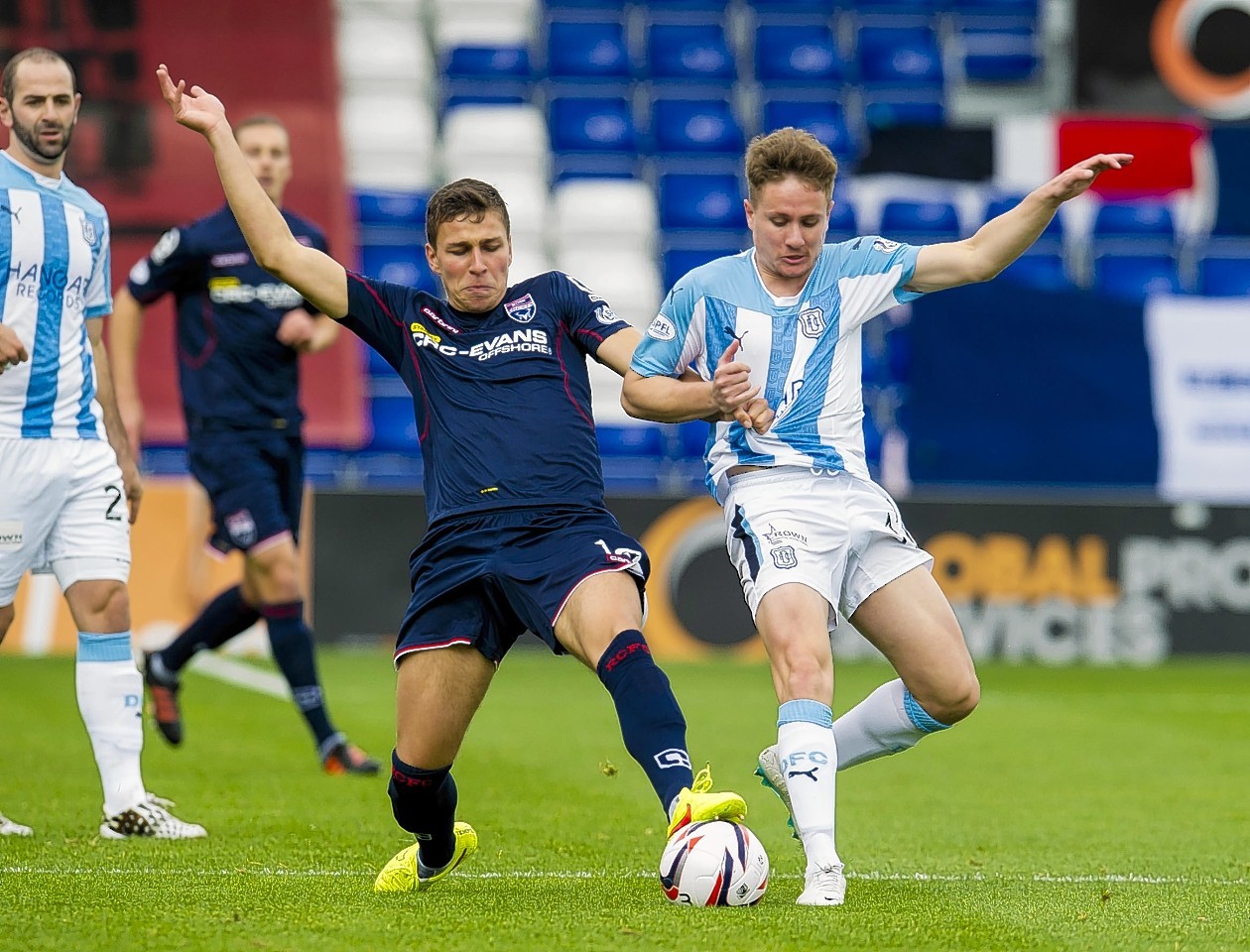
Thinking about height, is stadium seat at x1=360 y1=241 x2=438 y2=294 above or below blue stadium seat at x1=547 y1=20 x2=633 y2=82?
below

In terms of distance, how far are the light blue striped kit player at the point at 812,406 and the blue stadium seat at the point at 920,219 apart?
39.9ft

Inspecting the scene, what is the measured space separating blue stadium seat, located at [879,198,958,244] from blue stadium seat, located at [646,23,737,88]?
8.76ft

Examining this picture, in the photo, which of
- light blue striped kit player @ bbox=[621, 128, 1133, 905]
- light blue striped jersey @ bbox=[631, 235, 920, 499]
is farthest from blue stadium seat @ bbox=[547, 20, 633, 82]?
light blue striped jersey @ bbox=[631, 235, 920, 499]

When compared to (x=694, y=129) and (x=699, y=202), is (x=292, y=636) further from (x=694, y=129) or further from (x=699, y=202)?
(x=694, y=129)

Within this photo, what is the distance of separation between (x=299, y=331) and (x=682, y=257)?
9.99m

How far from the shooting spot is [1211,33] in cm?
1894

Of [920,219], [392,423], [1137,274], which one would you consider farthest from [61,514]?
[1137,274]

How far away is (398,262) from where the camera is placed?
17328 mm

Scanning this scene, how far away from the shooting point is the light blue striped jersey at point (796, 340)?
5.41m

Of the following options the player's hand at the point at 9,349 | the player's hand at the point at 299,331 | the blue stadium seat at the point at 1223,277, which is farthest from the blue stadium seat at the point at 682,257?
the player's hand at the point at 9,349

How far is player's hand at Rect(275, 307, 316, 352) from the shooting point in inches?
326

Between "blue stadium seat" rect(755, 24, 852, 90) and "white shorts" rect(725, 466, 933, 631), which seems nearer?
"white shorts" rect(725, 466, 933, 631)

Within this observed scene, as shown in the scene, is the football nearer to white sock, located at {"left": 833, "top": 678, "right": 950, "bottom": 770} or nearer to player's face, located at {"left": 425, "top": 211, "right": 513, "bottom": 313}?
white sock, located at {"left": 833, "top": 678, "right": 950, "bottom": 770}

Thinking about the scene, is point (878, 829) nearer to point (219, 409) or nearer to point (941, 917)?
point (941, 917)
